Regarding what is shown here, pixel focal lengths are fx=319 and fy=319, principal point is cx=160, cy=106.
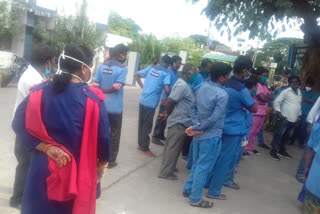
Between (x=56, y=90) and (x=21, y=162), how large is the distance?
156 cm

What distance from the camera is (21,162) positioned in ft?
10.9

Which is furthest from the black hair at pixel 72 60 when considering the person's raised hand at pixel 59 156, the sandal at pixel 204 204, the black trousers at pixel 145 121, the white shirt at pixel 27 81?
the black trousers at pixel 145 121

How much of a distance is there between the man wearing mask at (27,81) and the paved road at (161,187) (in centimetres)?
39

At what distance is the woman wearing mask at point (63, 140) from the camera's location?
2107mm

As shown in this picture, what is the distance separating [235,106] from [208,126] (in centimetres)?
59

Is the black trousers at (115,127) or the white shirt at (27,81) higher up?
the white shirt at (27,81)

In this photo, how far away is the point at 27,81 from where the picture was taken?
3203mm

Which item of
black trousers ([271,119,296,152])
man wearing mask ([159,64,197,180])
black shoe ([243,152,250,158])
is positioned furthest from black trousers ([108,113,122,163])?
black trousers ([271,119,296,152])

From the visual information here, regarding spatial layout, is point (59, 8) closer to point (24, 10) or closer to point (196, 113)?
point (24, 10)

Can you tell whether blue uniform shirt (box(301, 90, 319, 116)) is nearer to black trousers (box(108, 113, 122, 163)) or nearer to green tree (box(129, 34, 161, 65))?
black trousers (box(108, 113, 122, 163))

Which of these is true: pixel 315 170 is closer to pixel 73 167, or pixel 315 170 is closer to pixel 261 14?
pixel 73 167

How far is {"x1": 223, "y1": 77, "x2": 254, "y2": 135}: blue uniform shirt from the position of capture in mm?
4199

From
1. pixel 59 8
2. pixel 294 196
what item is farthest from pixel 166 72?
pixel 59 8

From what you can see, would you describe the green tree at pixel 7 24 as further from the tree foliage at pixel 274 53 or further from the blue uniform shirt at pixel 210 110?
the tree foliage at pixel 274 53
